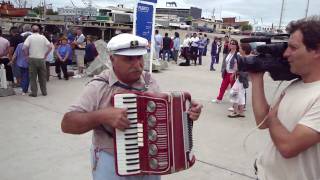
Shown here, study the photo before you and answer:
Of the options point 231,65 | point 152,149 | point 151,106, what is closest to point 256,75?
Result: point 151,106

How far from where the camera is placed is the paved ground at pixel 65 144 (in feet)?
15.6

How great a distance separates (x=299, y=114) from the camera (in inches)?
82.7

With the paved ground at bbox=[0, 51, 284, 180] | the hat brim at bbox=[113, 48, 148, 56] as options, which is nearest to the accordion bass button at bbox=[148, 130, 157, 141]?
the hat brim at bbox=[113, 48, 148, 56]

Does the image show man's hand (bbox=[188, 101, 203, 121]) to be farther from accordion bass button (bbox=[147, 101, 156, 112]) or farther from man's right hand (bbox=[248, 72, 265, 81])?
man's right hand (bbox=[248, 72, 265, 81])

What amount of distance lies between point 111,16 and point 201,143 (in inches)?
2600

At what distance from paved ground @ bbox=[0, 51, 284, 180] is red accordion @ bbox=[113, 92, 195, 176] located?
1423 mm

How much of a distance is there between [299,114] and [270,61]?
347mm

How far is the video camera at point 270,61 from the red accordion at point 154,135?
1.55 feet

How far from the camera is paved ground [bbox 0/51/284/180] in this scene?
4.77 metres

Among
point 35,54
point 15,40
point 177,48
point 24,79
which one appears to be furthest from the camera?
point 177,48

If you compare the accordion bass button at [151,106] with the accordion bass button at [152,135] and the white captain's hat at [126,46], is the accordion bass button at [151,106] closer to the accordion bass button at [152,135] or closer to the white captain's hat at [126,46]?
the accordion bass button at [152,135]

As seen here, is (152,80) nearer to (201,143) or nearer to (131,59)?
(131,59)

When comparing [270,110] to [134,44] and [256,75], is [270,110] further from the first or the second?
[134,44]

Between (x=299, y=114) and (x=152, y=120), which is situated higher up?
(x=299, y=114)
